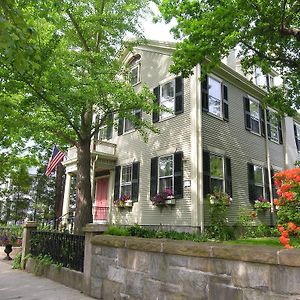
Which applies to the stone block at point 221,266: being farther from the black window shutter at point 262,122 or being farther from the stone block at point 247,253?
the black window shutter at point 262,122

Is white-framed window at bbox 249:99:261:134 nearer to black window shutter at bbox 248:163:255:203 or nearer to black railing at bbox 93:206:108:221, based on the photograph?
black window shutter at bbox 248:163:255:203

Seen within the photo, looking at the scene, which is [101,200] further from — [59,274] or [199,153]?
[59,274]

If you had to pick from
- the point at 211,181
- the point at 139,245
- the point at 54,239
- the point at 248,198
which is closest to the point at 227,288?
the point at 139,245

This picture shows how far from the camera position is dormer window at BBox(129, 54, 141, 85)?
17391 mm

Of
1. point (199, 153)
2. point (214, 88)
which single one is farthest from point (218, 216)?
point (214, 88)

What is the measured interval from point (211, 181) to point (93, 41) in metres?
7.48

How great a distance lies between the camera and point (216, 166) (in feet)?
46.0

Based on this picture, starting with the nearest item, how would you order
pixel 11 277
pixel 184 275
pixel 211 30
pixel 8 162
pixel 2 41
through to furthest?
pixel 2 41, pixel 184 275, pixel 11 277, pixel 211 30, pixel 8 162

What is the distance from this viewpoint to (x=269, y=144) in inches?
698

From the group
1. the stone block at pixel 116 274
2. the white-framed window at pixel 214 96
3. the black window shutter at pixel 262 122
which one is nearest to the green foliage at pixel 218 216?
the white-framed window at pixel 214 96

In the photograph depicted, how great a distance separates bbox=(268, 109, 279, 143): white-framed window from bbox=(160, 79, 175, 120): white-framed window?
6506 millimetres

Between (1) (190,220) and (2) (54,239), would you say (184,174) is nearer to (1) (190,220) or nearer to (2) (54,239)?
(1) (190,220)

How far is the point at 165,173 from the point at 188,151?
1574 millimetres

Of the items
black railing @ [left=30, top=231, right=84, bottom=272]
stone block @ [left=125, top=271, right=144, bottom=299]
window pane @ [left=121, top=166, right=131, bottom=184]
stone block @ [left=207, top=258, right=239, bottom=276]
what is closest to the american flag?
window pane @ [left=121, top=166, right=131, bottom=184]
